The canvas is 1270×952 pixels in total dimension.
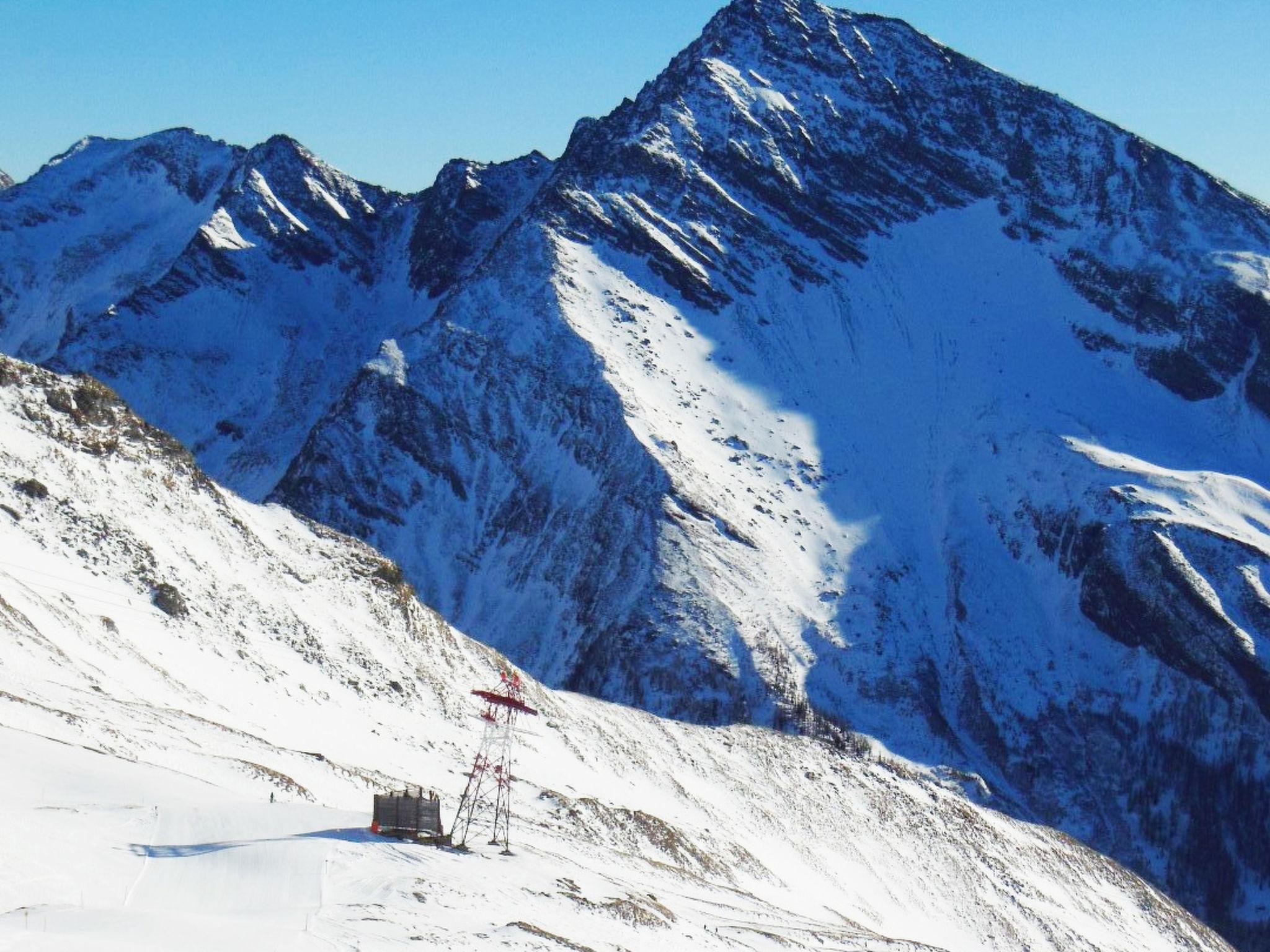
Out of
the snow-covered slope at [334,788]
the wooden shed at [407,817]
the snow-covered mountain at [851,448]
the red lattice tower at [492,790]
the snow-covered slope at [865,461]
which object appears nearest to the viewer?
the snow-covered slope at [334,788]

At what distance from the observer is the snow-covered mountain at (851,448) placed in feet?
420

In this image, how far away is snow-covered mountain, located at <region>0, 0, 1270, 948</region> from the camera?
128 m

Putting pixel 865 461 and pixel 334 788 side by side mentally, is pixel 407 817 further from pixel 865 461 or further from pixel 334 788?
pixel 865 461

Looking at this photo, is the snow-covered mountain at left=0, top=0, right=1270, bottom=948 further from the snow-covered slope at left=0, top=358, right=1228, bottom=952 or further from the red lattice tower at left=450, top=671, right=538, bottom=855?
the red lattice tower at left=450, top=671, right=538, bottom=855

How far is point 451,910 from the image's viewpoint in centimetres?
4000

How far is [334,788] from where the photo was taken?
5888cm

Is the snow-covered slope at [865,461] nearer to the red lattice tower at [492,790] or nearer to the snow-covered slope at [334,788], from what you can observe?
the snow-covered slope at [334,788]

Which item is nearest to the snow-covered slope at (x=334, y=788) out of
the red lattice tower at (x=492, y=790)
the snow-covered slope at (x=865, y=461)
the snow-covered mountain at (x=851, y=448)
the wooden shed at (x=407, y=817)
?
the wooden shed at (x=407, y=817)

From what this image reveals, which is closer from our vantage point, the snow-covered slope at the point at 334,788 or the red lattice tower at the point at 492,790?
the snow-covered slope at the point at 334,788

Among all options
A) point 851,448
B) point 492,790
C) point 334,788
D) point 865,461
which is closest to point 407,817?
point 334,788

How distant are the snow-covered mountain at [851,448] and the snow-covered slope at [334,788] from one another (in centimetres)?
2006

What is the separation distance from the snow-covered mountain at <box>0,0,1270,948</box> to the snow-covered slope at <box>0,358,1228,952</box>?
20058 mm

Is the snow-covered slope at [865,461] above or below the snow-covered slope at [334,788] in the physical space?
above

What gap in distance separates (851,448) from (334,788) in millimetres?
103467
